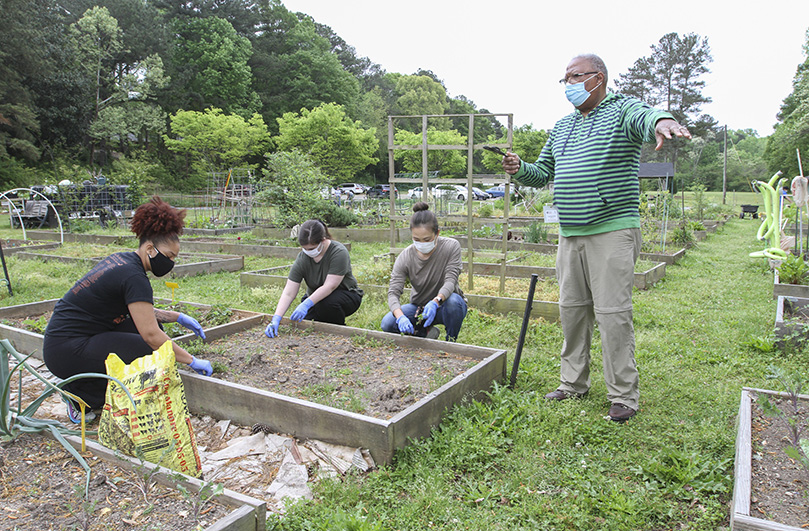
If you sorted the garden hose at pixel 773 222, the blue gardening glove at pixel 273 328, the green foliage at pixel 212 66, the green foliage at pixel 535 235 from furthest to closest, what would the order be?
the green foliage at pixel 212 66 < the green foliage at pixel 535 235 < the garden hose at pixel 773 222 < the blue gardening glove at pixel 273 328

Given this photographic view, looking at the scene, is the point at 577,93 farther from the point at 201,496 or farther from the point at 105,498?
the point at 105,498

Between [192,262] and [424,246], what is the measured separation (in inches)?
230

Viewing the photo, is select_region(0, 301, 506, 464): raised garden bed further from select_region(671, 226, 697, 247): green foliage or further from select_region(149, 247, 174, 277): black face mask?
select_region(671, 226, 697, 247): green foliage

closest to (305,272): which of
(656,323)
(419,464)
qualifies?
(419,464)

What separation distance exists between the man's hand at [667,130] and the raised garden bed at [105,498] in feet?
7.43

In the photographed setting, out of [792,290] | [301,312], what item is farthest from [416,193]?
[301,312]

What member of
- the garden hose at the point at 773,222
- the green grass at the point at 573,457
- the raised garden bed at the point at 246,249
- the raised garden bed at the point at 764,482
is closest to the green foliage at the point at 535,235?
the raised garden bed at the point at 246,249

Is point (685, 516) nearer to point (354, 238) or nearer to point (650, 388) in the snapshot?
point (650, 388)

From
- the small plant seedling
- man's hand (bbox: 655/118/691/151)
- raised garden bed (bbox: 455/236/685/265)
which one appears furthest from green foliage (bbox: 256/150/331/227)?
the small plant seedling

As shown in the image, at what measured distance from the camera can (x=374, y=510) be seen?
2.17 m

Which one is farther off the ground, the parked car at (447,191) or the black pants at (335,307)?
the parked car at (447,191)

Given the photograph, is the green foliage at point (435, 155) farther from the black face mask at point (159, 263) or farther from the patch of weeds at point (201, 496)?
the patch of weeds at point (201, 496)

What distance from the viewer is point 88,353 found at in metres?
2.94

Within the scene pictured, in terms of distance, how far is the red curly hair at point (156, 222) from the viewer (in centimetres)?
282
